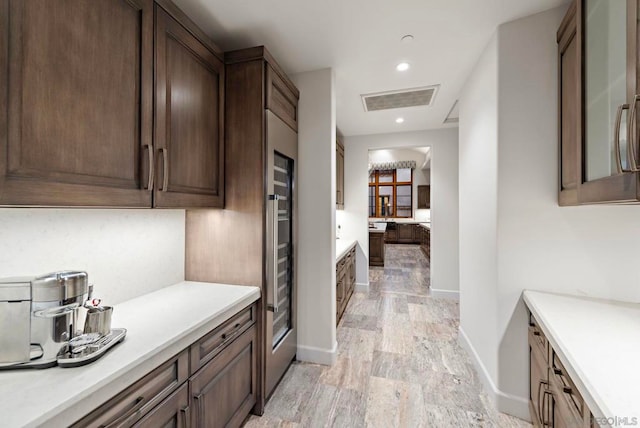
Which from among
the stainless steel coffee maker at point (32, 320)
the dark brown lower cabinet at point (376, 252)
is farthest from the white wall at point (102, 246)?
the dark brown lower cabinet at point (376, 252)

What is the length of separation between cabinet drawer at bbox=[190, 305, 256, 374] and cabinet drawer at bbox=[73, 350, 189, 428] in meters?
0.06

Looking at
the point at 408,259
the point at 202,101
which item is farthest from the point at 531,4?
the point at 408,259

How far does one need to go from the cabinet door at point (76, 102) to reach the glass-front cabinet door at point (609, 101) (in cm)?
207

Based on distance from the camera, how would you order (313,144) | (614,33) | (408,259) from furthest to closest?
1. (408,259)
2. (313,144)
3. (614,33)

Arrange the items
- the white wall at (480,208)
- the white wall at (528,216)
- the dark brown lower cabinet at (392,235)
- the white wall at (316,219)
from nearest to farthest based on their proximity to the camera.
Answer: the white wall at (528,216)
the white wall at (480,208)
the white wall at (316,219)
the dark brown lower cabinet at (392,235)

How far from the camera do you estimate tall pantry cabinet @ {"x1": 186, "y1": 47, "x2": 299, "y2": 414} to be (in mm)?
1861

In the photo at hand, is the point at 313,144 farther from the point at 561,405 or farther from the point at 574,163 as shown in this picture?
the point at 561,405

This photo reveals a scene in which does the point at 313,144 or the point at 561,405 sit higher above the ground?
the point at 313,144

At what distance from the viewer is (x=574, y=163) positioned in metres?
1.56

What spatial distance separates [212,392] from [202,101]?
5.56 feet

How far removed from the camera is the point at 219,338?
146 cm

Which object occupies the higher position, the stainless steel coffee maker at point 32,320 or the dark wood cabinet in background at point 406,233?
the stainless steel coffee maker at point 32,320

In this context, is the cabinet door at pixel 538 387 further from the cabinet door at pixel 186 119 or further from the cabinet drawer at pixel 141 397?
the cabinet door at pixel 186 119

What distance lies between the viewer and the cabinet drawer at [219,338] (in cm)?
128
